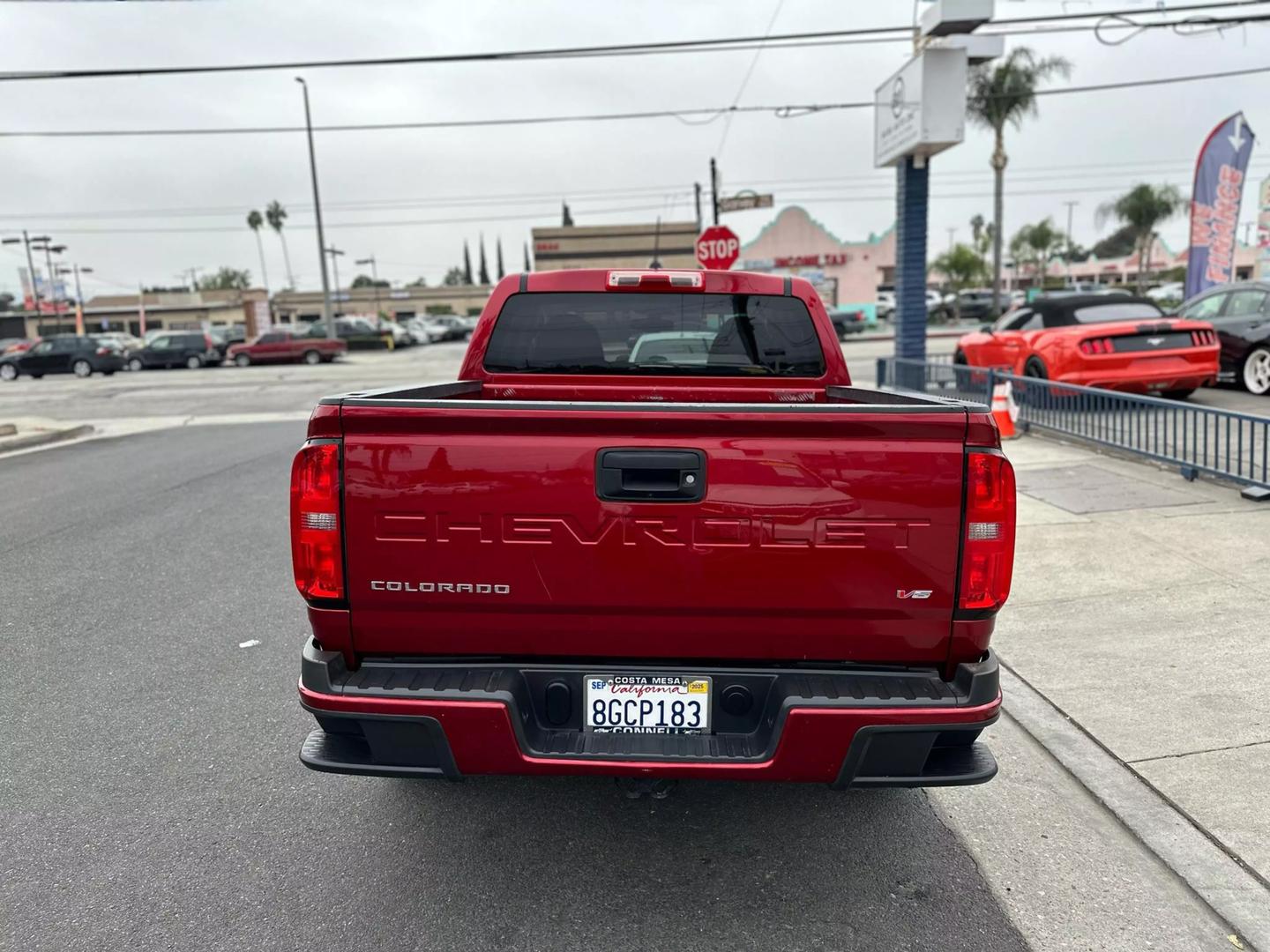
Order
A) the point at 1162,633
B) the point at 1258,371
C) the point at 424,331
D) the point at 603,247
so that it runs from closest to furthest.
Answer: the point at 1162,633 → the point at 1258,371 → the point at 424,331 → the point at 603,247

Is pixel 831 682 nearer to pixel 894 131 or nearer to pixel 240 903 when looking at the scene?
pixel 240 903

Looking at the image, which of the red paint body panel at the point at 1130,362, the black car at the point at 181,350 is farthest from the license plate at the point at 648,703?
the black car at the point at 181,350

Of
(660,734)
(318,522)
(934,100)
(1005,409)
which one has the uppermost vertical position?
(934,100)

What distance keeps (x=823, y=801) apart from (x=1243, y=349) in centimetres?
1171

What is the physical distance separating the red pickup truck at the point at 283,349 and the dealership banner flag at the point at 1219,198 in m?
29.2

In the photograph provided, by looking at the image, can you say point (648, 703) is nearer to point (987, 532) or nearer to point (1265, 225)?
point (987, 532)

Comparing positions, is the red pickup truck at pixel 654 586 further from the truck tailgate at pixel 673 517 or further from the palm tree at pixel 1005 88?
the palm tree at pixel 1005 88

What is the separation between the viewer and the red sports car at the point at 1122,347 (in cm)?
1059

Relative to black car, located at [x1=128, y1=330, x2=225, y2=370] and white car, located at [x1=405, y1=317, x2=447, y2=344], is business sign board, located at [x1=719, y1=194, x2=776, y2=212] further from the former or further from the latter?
white car, located at [x1=405, y1=317, x2=447, y2=344]

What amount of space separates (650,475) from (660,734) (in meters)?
0.80

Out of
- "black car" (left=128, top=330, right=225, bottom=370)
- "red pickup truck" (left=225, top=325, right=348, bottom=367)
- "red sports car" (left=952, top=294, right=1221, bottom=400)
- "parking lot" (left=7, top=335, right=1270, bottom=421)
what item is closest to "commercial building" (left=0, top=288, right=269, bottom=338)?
"black car" (left=128, top=330, right=225, bottom=370)

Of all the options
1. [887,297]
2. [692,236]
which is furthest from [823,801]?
[692,236]

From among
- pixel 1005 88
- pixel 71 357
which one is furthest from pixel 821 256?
pixel 71 357

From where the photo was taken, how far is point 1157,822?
3.25 metres
